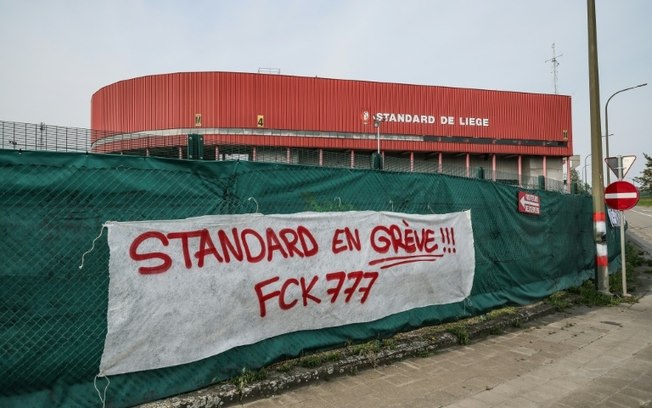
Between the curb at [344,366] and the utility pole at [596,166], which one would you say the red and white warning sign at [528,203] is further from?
the curb at [344,366]

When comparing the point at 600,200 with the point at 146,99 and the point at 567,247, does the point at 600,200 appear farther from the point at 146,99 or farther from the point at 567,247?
the point at 146,99

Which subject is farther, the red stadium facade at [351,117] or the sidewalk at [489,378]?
the red stadium facade at [351,117]

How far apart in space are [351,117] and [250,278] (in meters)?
32.5

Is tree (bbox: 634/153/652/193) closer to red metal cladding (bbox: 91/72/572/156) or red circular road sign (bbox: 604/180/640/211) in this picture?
red metal cladding (bbox: 91/72/572/156)

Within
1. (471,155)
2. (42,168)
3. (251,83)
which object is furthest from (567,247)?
(471,155)

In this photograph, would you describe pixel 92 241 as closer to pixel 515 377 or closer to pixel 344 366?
pixel 344 366

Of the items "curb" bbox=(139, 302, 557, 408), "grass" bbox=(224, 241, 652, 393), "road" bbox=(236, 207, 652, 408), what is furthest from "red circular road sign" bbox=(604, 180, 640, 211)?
"curb" bbox=(139, 302, 557, 408)

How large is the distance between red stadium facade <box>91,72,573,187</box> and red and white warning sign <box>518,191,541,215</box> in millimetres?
22539

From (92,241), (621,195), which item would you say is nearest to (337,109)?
(621,195)

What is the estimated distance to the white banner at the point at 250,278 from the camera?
10.3ft

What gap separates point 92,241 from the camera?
118 inches

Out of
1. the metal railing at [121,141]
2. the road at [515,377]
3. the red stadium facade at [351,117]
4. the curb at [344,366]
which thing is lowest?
the road at [515,377]

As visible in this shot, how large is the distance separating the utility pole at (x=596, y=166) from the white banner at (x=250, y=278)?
508 centimetres

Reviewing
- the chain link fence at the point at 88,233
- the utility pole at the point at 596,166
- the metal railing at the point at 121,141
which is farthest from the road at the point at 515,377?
the utility pole at the point at 596,166
